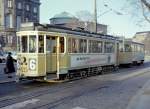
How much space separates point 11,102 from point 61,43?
8746 millimetres

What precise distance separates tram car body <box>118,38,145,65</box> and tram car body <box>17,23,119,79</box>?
46.7 ft

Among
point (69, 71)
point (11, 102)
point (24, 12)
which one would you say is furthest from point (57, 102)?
point (24, 12)

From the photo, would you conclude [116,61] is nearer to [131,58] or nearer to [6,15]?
[131,58]

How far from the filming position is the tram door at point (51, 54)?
22.1 m

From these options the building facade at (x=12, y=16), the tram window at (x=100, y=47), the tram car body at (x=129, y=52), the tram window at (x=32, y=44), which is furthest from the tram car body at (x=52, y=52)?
the building facade at (x=12, y=16)

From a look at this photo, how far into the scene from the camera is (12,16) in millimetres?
94188

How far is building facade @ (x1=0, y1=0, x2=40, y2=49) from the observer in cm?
9094

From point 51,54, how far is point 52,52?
0.19 meters

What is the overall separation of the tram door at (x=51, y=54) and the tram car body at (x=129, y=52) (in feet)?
59.3

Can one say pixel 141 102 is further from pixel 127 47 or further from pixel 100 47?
pixel 127 47

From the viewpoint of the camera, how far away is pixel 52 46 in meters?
22.7

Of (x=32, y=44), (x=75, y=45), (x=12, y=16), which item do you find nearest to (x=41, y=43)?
(x=32, y=44)

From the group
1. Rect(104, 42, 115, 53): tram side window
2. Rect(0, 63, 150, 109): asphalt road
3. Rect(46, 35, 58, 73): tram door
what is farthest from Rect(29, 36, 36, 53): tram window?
Rect(104, 42, 115, 53): tram side window

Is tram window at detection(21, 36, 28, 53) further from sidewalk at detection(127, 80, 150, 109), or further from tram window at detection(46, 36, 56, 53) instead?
sidewalk at detection(127, 80, 150, 109)
